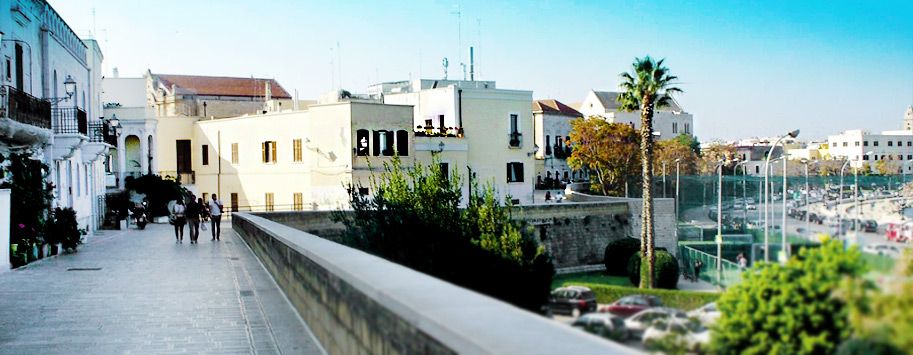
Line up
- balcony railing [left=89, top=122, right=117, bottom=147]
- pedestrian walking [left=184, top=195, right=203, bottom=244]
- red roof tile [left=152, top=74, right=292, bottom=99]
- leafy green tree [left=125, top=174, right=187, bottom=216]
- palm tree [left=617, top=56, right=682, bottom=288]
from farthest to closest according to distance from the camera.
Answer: red roof tile [left=152, top=74, right=292, bottom=99], leafy green tree [left=125, top=174, right=187, bottom=216], palm tree [left=617, top=56, right=682, bottom=288], balcony railing [left=89, top=122, right=117, bottom=147], pedestrian walking [left=184, top=195, right=203, bottom=244]

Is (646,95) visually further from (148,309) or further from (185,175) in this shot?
(148,309)

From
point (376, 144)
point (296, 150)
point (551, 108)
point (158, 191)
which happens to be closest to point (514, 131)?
point (376, 144)

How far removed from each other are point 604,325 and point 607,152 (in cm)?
6157

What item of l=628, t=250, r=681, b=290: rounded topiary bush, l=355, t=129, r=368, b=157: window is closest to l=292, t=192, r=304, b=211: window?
l=355, t=129, r=368, b=157: window

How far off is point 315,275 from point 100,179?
1223 inches

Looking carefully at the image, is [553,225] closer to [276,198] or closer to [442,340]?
[276,198]

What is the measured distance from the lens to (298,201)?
47.0 m

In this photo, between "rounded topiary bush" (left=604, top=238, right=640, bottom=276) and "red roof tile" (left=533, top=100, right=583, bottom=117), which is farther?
"red roof tile" (left=533, top=100, right=583, bottom=117)

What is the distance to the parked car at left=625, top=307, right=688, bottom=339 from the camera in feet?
11.1

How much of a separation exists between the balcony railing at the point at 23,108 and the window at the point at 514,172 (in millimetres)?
33464

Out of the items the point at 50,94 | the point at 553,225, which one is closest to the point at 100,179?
the point at 50,94

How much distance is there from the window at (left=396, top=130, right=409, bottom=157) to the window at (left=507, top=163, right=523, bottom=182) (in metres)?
8.56

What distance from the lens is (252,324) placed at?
993 cm

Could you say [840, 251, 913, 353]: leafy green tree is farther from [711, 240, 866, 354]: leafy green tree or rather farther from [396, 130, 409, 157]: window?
[396, 130, 409, 157]: window
